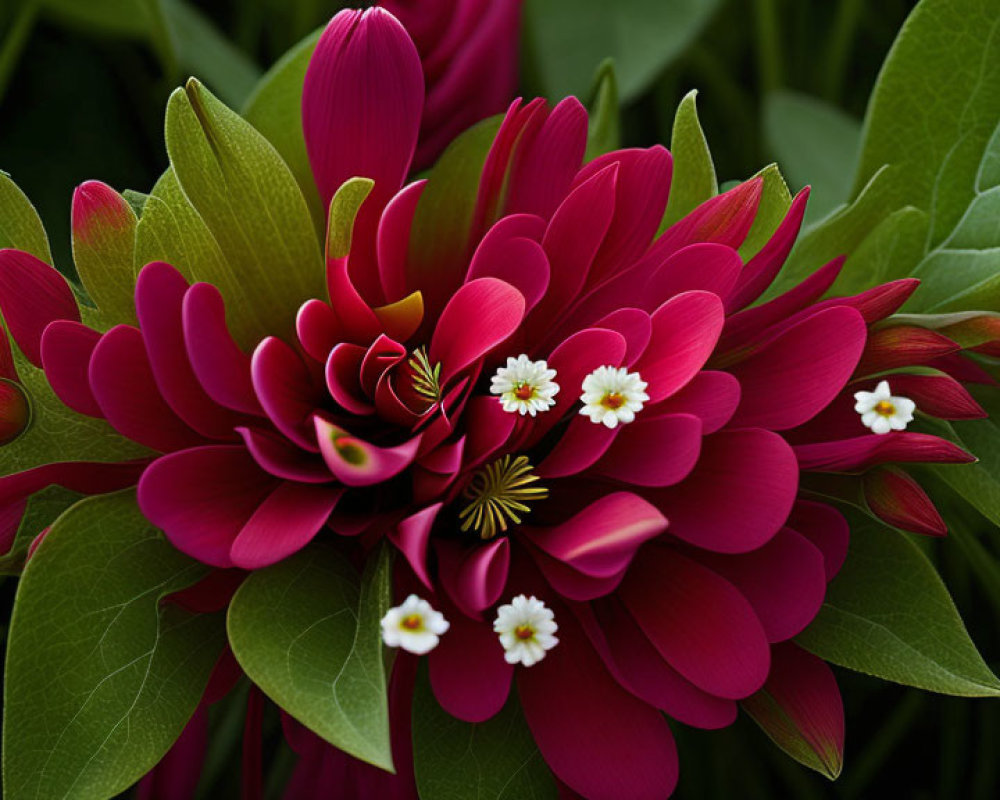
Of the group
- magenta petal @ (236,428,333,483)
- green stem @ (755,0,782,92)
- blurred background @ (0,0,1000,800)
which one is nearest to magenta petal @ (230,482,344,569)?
magenta petal @ (236,428,333,483)

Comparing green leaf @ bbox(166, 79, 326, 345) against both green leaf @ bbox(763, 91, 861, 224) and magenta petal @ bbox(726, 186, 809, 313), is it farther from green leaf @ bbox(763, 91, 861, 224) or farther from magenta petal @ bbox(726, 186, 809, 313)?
green leaf @ bbox(763, 91, 861, 224)

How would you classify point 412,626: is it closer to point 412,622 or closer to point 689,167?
point 412,622

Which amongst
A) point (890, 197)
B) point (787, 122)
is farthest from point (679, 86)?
point (890, 197)

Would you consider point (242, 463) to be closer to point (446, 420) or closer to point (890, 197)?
point (446, 420)

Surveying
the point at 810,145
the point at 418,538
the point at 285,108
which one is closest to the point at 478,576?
the point at 418,538

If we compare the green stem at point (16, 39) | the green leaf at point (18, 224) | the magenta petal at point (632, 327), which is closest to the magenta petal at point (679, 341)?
the magenta petal at point (632, 327)

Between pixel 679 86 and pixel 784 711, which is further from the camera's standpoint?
pixel 679 86
